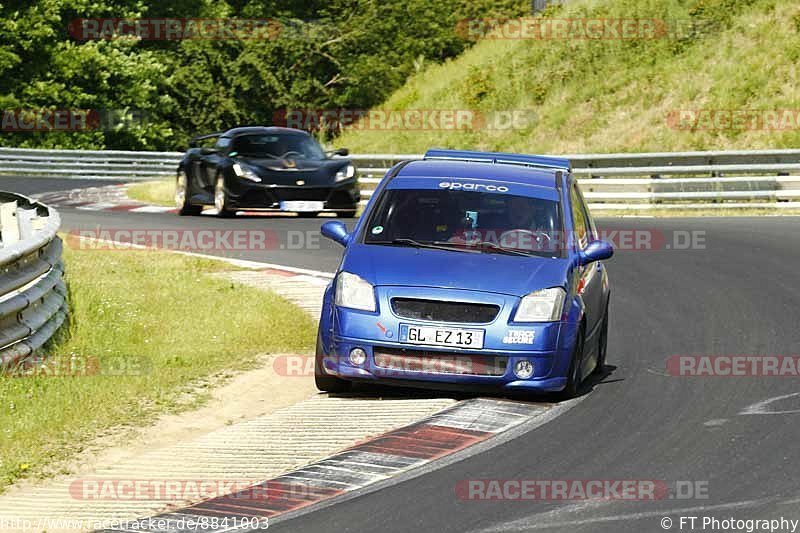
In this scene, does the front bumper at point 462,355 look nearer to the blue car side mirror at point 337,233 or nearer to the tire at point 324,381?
the tire at point 324,381

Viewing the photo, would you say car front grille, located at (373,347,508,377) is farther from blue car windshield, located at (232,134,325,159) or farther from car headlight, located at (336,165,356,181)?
blue car windshield, located at (232,134,325,159)

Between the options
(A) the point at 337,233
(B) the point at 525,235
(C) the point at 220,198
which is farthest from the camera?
(C) the point at 220,198

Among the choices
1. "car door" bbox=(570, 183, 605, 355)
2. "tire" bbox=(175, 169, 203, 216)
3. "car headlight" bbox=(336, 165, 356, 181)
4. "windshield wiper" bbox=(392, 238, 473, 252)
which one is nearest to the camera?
"windshield wiper" bbox=(392, 238, 473, 252)

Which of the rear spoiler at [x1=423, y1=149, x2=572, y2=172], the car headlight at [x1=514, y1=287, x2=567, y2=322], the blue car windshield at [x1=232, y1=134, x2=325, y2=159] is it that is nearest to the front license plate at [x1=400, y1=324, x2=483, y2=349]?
the car headlight at [x1=514, y1=287, x2=567, y2=322]

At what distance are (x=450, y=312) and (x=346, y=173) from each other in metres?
14.3

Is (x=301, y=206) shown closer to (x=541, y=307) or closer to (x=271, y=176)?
(x=271, y=176)

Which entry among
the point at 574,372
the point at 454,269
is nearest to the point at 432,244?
the point at 454,269

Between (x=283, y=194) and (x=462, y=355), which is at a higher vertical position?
(x=462, y=355)

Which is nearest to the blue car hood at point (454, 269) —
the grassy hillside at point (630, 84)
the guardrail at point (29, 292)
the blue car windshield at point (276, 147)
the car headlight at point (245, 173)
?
the guardrail at point (29, 292)

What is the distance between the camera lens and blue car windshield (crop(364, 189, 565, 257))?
1037 cm

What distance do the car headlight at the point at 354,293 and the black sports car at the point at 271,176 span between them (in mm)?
13435

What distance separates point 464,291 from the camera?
9.62m

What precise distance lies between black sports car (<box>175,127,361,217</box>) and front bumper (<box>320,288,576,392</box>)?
13.8 meters

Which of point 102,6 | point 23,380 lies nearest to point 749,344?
point 23,380
